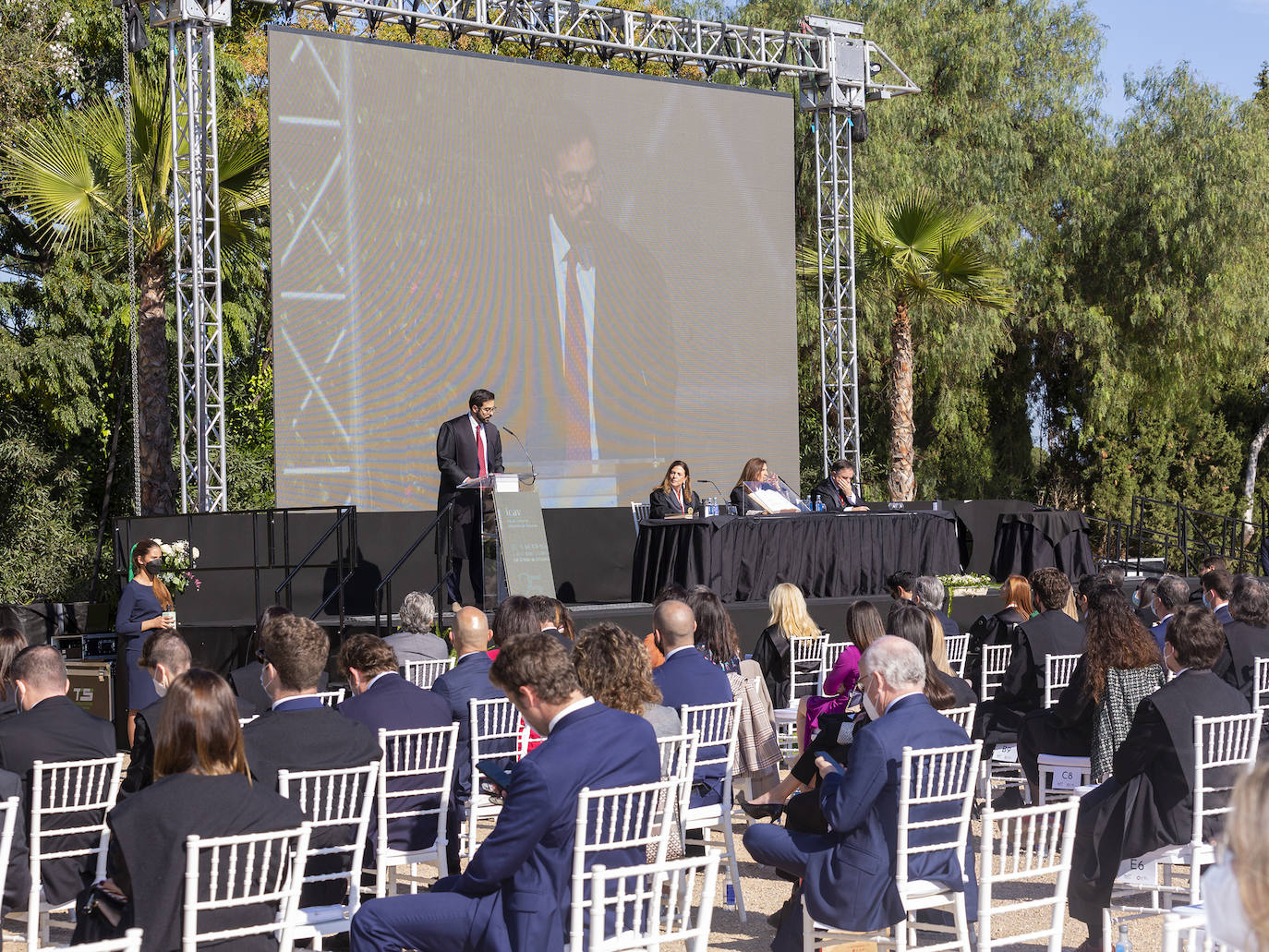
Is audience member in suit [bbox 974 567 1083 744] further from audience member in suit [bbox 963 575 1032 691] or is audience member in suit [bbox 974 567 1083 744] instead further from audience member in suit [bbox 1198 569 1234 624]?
audience member in suit [bbox 1198 569 1234 624]

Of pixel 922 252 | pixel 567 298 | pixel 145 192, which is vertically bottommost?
pixel 567 298

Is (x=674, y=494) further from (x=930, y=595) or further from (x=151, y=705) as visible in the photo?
(x=151, y=705)

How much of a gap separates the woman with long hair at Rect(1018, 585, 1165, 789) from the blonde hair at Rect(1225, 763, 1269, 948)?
3809 mm

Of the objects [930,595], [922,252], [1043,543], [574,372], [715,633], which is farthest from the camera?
[922,252]

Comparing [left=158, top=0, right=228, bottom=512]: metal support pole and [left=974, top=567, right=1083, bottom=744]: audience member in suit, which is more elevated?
[left=158, top=0, right=228, bottom=512]: metal support pole

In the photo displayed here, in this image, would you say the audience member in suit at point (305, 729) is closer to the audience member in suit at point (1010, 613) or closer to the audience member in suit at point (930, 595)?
the audience member in suit at point (930, 595)

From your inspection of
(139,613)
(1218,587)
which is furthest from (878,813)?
(139,613)

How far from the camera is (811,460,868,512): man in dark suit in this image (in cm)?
1124

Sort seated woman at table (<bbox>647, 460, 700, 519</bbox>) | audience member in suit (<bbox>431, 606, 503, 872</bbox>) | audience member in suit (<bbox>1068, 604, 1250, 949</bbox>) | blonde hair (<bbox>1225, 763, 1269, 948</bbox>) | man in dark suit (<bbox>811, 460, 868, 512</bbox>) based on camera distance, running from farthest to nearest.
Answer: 1. man in dark suit (<bbox>811, 460, 868, 512</bbox>)
2. seated woman at table (<bbox>647, 460, 700, 519</bbox>)
3. audience member in suit (<bbox>431, 606, 503, 872</bbox>)
4. audience member in suit (<bbox>1068, 604, 1250, 949</bbox>)
5. blonde hair (<bbox>1225, 763, 1269, 948</bbox>)

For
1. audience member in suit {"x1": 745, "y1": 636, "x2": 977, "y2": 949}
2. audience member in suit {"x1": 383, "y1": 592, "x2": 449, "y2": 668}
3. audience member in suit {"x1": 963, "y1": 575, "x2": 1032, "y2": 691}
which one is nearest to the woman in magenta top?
audience member in suit {"x1": 745, "y1": 636, "x2": 977, "y2": 949}

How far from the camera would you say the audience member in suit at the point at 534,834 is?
3.05m

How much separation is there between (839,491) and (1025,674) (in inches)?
202

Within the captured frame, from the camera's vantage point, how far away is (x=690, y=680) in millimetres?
5027

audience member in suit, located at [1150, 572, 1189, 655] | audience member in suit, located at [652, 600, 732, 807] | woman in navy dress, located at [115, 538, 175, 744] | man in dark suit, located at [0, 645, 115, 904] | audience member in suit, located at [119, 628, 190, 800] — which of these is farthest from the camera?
woman in navy dress, located at [115, 538, 175, 744]
